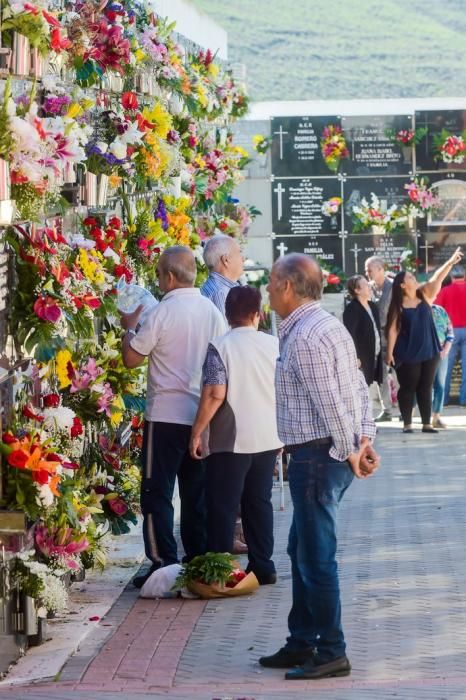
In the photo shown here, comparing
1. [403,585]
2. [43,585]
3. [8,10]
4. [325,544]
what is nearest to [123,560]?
[403,585]

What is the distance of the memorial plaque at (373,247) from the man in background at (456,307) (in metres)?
1.42

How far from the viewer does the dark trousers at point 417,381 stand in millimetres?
16078

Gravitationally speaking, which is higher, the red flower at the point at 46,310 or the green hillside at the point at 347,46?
the green hillside at the point at 347,46

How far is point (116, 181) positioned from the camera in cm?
945

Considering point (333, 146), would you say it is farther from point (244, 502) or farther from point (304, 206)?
point (244, 502)

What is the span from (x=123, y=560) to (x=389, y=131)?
12.1 m

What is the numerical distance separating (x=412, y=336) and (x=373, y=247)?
16.4 ft

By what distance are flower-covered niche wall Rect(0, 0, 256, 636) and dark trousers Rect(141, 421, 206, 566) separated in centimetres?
22

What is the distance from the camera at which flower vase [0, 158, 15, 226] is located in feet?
20.9

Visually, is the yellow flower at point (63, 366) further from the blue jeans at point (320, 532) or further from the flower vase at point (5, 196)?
the blue jeans at point (320, 532)

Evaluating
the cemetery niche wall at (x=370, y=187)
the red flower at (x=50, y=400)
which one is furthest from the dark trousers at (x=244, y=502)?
the cemetery niche wall at (x=370, y=187)

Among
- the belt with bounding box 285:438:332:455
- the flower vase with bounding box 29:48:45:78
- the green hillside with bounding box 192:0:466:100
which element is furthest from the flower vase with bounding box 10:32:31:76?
the green hillside with bounding box 192:0:466:100

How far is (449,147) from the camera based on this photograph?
20.2m

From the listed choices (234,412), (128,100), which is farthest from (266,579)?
(128,100)
